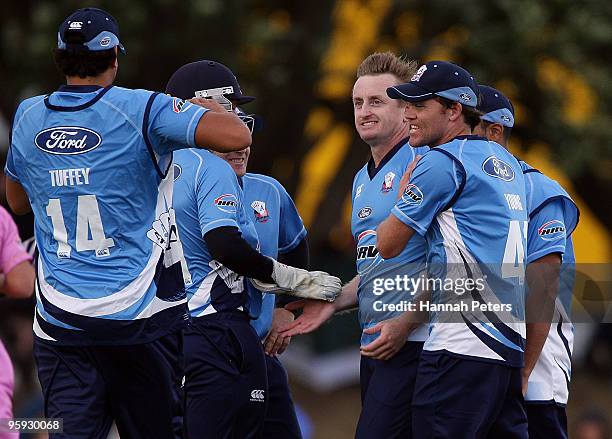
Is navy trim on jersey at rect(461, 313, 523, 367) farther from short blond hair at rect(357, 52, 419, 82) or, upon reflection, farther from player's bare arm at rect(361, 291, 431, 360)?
short blond hair at rect(357, 52, 419, 82)

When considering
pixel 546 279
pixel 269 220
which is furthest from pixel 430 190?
pixel 269 220

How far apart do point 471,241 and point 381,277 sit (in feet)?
2.64

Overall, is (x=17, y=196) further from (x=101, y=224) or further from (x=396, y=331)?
(x=396, y=331)

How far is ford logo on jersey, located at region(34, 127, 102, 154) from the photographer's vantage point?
563 centimetres

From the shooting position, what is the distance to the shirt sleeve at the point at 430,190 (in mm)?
5684

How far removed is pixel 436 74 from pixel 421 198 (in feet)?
2.40

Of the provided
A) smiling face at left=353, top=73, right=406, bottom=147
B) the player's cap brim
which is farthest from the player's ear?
smiling face at left=353, top=73, right=406, bottom=147

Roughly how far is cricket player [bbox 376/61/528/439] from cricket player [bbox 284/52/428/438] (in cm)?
29

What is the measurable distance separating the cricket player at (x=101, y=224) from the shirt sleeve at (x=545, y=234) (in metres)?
1.81

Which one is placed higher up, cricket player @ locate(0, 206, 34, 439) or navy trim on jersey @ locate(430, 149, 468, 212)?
navy trim on jersey @ locate(430, 149, 468, 212)

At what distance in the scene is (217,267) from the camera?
6.44 meters

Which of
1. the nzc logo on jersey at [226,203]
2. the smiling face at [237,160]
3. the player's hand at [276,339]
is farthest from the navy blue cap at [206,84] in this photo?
the player's hand at [276,339]

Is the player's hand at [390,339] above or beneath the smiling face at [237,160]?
beneath

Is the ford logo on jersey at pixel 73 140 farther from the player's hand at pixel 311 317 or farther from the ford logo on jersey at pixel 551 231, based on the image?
the ford logo on jersey at pixel 551 231
